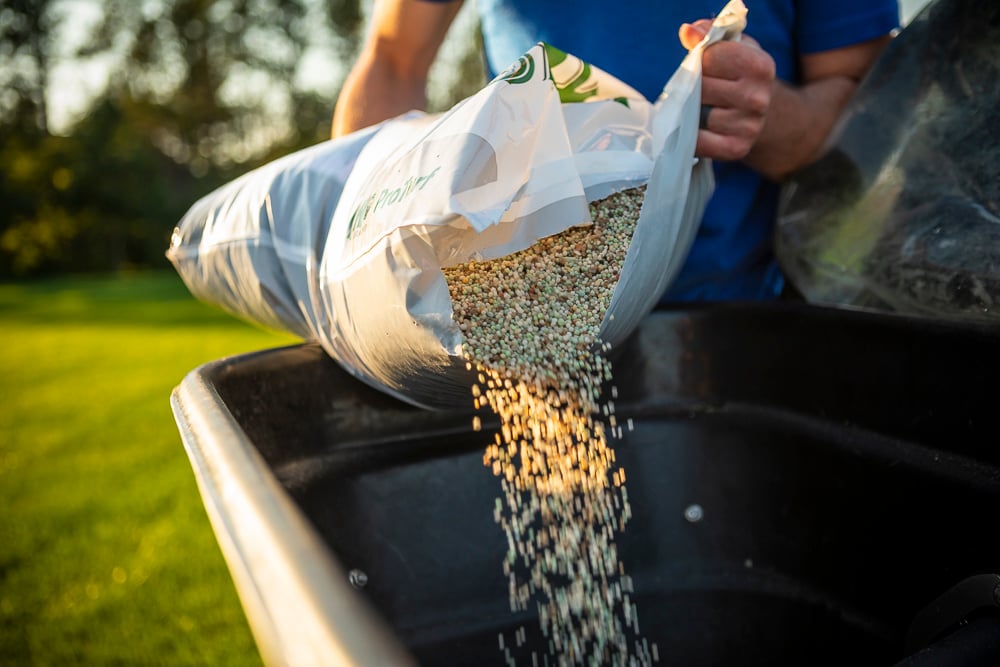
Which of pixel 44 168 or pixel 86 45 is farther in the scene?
pixel 86 45

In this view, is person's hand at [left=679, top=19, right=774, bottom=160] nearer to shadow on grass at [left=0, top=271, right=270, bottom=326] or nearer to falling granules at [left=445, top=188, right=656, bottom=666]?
falling granules at [left=445, top=188, right=656, bottom=666]

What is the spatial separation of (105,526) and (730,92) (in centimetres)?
245

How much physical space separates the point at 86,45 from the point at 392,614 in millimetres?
17891

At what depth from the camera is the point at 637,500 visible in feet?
3.60

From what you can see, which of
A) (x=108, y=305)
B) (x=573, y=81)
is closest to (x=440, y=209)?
(x=573, y=81)

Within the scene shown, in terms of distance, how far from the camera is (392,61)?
1.53 m

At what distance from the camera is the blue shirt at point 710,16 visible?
1146 millimetres

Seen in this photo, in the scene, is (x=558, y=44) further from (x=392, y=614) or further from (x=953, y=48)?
(x=392, y=614)

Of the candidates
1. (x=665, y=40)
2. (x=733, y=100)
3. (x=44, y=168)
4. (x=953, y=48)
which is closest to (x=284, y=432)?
(x=733, y=100)

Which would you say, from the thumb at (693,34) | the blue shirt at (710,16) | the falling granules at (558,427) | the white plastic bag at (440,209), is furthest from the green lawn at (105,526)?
the thumb at (693,34)

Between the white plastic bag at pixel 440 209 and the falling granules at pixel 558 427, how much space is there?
36mm

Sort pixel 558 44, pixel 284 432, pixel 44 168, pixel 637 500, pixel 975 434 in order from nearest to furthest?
pixel 975 434, pixel 284 432, pixel 637 500, pixel 558 44, pixel 44 168

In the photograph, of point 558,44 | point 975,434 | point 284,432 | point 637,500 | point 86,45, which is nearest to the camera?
point 975,434

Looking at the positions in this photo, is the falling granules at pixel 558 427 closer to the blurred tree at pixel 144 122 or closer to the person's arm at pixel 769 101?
the person's arm at pixel 769 101
